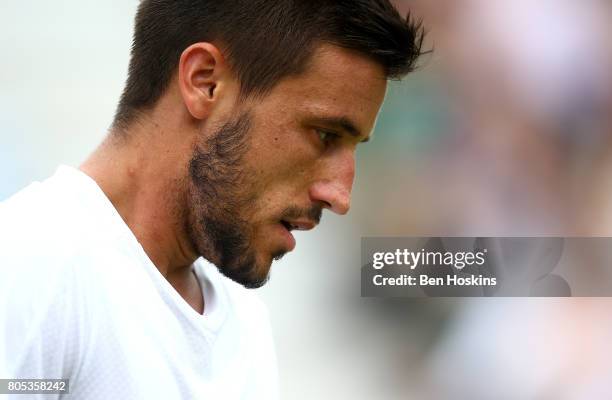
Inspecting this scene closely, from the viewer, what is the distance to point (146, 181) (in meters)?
1.00

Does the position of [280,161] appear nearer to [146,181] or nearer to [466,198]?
[146,181]

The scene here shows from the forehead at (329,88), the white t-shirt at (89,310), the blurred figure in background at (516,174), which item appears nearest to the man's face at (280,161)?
the forehead at (329,88)

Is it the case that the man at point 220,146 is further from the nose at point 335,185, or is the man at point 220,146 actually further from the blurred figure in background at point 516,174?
the blurred figure in background at point 516,174

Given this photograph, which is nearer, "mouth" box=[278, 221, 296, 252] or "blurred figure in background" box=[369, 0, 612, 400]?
"mouth" box=[278, 221, 296, 252]

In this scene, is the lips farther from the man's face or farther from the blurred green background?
the blurred green background

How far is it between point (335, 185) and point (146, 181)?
0.79 feet

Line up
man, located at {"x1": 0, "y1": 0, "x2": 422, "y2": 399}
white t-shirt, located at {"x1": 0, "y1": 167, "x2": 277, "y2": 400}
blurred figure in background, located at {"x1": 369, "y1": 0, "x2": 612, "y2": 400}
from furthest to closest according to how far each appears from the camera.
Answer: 1. blurred figure in background, located at {"x1": 369, "y1": 0, "x2": 612, "y2": 400}
2. man, located at {"x1": 0, "y1": 0, "x2": 422, "y2": 399}
3. white t-shirt, located at {"x1": 0, "y1": 167, "x2": 277, "y2": 400}

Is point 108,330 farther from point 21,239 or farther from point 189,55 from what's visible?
point 189,55

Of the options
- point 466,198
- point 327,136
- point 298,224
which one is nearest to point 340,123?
point 327,136

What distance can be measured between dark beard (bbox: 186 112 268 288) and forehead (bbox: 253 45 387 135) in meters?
0.06

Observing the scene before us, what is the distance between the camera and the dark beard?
3.31ft

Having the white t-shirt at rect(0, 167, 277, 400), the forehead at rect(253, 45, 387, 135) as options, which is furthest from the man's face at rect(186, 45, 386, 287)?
the white t-shirt at rect(0, 167, 277, 400)

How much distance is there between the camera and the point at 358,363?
226 cm

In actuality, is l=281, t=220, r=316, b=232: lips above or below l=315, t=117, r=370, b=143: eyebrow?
below
